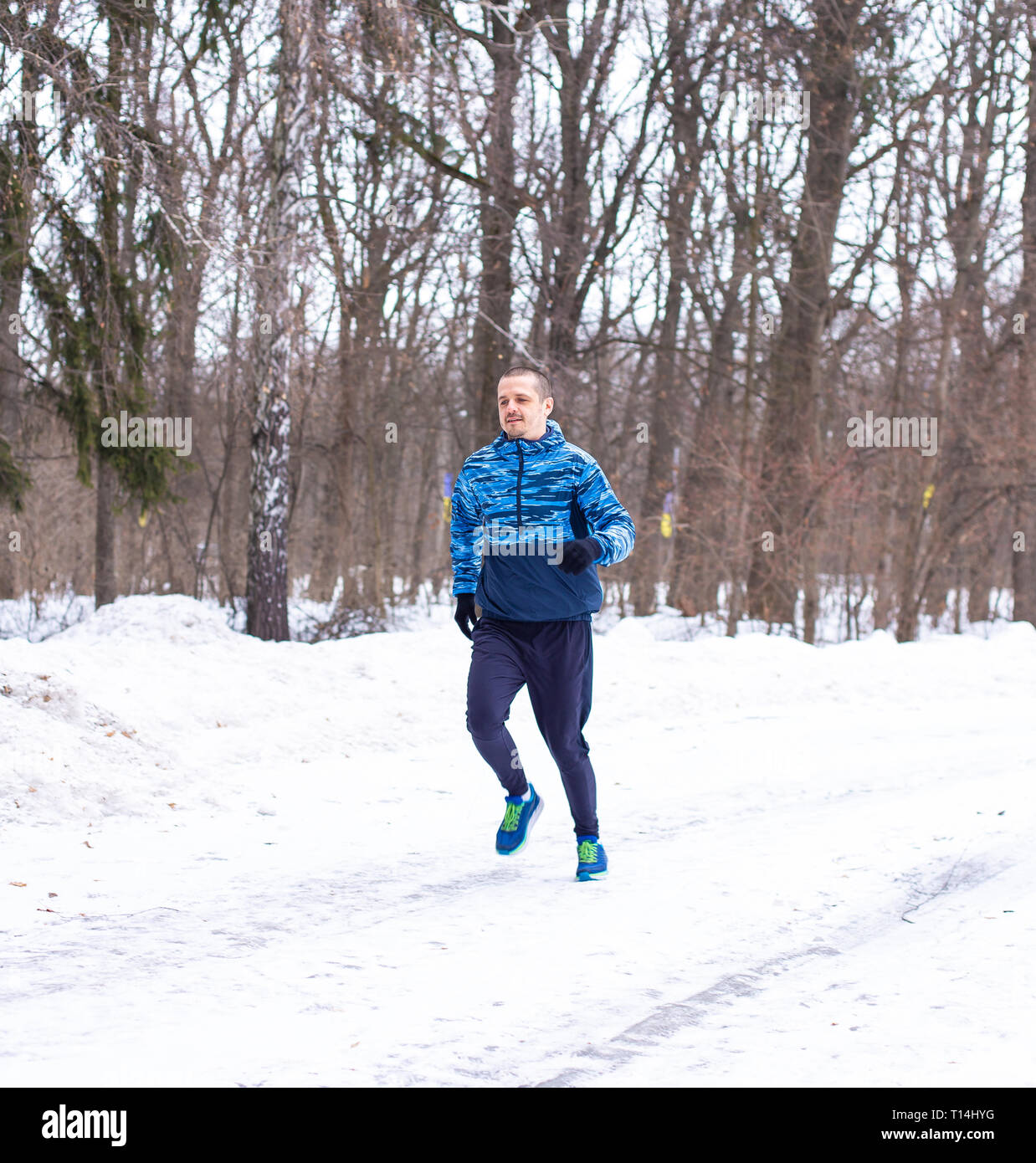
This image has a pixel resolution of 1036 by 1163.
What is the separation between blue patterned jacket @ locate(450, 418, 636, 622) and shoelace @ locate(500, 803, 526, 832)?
0.93m

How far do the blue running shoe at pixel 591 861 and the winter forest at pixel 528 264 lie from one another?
722 cm

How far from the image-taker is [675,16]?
53.3 feet

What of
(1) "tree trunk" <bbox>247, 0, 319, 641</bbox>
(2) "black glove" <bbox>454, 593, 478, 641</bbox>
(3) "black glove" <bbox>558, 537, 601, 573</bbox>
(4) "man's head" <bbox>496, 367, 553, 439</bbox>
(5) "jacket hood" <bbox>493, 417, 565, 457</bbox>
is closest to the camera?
(3) "black glove" <bbox>558, 537, 601, 573</bbox>

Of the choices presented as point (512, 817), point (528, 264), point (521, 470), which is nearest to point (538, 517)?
point (521, 470)

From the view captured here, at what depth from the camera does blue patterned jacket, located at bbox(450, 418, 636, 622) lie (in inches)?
190

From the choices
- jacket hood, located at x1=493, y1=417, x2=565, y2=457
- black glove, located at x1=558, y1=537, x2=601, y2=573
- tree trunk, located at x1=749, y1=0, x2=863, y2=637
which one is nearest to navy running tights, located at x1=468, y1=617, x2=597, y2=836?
black glove, located at x1=558, y1=537, x2=601, y2=573

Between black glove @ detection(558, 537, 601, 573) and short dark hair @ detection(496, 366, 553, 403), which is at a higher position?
short dark hair @ detection(496, 366, 553, 403)

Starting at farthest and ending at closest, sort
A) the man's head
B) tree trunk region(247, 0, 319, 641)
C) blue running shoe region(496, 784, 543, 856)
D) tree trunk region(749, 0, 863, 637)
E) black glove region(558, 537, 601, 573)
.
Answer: tree trunk region(749, 0, 863, 637)
tree trunk region(247, 0, 319, 641)
blue running shoe region(496, 784, 543, 856)
the man's head
black glove region(558, 537, 601, 573)

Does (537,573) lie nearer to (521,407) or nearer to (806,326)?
(521,407)

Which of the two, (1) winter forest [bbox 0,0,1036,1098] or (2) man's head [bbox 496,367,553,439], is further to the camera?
(2) man's head [bbox 496,367,553,439]

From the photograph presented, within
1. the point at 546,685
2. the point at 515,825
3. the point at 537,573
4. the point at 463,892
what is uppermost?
the point at 537,573

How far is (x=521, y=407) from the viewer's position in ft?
15.6

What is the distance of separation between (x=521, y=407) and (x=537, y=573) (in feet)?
2.22

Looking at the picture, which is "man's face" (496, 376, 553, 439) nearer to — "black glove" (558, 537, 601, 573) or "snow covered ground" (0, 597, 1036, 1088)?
"black glove" (558, 537, 601, 573)
